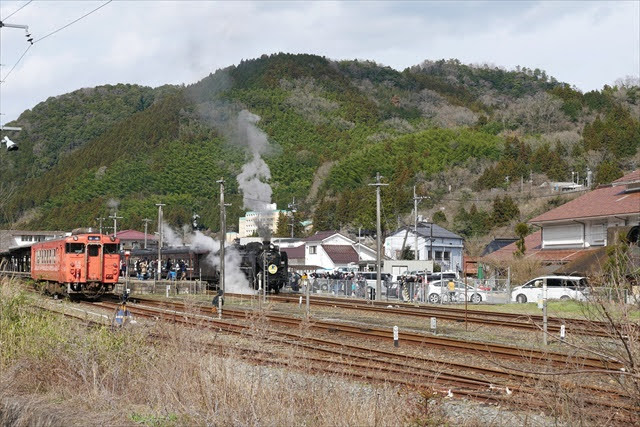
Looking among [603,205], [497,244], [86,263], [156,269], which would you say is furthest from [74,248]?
[497,244]

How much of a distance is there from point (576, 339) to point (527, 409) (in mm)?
1384

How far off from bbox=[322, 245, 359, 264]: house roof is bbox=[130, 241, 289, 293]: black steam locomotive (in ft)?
80.1

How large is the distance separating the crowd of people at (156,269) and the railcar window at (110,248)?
440 inches

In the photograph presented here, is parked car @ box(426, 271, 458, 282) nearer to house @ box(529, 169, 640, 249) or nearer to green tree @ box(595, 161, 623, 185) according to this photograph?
house @ box(529, 169, 640, 249)

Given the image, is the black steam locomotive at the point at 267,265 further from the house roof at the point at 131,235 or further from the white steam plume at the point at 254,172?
the house roof at the point at 131,235

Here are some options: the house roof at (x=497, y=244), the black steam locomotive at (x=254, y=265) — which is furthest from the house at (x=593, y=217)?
the black steam locomotive at (x=254, y=265)

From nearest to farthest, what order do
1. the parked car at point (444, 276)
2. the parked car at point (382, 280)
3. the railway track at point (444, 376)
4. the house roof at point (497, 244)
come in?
1. the railway track at point (444, 376)
2. the parked car at point (444, 276)
3. the parked car at point (382, 280)
4. the house roof at point (497, 244)

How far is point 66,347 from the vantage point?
11086 millimetres

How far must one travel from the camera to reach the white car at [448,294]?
35.4 m

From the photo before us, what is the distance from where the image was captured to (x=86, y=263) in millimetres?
30062

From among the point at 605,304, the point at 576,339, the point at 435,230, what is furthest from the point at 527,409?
the point at 435,230

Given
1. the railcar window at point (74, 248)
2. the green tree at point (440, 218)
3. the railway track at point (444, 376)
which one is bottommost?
the railway track at point (444, 376)

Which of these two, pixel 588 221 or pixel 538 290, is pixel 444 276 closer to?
pixel 538 290

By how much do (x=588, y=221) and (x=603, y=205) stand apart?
1.31 meters
